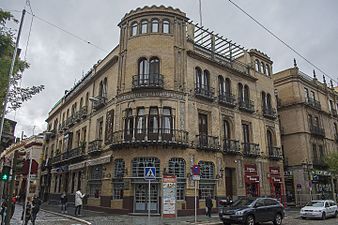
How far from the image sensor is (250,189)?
26375 millimetres

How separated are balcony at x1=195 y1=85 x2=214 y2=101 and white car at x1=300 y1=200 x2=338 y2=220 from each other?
11099 millimetres

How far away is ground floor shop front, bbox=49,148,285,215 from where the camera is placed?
809 inches

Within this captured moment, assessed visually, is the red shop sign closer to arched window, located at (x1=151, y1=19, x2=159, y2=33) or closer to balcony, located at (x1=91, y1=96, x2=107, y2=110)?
balcony, located at (x1=91, y1=96, x2=107, y2=110)

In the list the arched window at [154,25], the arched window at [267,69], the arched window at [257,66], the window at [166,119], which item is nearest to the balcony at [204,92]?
the window at [166,119]

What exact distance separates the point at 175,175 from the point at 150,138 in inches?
126

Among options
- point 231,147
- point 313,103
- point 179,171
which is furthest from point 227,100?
point 313,103

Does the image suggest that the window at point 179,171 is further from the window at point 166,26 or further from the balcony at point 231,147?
the window at point 166,26

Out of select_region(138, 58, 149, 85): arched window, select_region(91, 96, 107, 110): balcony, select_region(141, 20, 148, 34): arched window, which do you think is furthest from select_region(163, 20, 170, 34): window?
select_region(91, 96, 107, 110): balcony

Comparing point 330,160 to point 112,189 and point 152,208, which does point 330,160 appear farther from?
point 112,189

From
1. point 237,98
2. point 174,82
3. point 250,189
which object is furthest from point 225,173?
point 174,82

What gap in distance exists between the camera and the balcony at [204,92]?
78.9ft

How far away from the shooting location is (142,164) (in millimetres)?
21016

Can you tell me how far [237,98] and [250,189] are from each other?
28.2 ft

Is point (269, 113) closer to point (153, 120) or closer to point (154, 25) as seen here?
point (153, 120)
